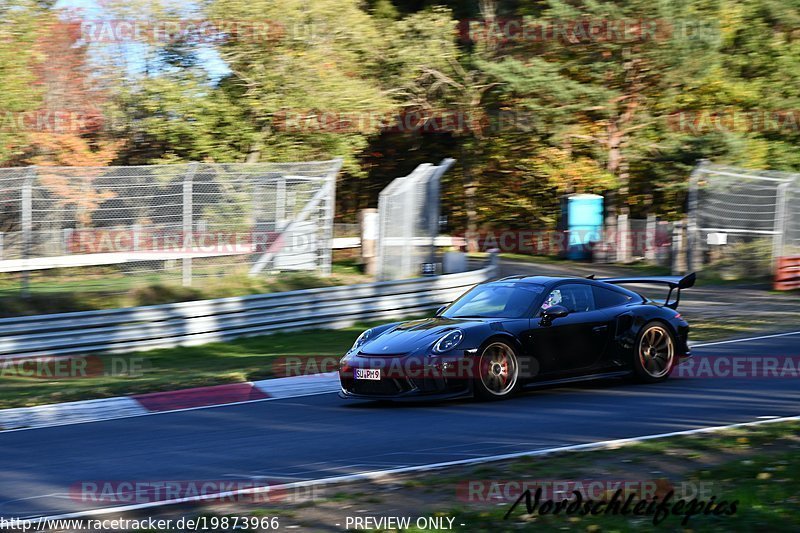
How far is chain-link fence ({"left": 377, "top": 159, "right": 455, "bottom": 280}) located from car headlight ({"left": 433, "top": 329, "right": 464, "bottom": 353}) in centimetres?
929

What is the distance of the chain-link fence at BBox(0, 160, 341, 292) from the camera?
51.8 feet

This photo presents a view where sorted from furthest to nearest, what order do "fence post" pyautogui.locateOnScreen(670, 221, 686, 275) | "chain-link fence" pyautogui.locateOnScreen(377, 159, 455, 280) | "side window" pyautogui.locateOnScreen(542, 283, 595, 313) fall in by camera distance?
1. "fence post" pyautogui.locateOnScreen(670, 221, 686, 275)
2. "chain-link fence" pyautogui.locateOnScreen(377, 159, 455, 280)
3. "side window" pyautogui.locateOnScreen(542, 283, 595, 313)

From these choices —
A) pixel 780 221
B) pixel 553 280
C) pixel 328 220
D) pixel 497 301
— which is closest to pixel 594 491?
pixel 497 301

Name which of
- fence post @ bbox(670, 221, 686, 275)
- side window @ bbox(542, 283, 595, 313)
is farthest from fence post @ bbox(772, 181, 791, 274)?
side window @ bbox(542, 283, 595, 313)

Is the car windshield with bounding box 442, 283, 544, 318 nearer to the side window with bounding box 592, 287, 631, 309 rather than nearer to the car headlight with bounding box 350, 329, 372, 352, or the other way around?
the side window with bounding box 592, 287, 631, 309

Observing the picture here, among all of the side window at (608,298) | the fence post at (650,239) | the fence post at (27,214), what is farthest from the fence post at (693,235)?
the fence post at (27,214)

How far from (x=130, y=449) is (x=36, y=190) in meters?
8.57

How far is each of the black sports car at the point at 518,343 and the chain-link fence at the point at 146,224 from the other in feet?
24.0

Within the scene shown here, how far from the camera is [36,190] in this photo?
619 inches

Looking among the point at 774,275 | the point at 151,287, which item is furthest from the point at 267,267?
the point at 774,275

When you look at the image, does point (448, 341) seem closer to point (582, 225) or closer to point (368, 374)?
point (368, 374)

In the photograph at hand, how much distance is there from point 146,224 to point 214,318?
2216 millimetres

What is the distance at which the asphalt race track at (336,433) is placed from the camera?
23.9 ft

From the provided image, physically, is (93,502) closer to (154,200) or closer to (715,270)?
(154,200)
